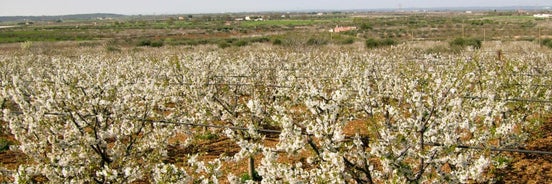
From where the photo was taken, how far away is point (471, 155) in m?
6.82

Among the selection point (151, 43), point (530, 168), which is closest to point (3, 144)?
point (530, 168)

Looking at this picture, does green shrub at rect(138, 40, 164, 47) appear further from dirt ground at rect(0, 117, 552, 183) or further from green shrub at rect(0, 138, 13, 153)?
green shrub at rect(0, 138, 13, 153)

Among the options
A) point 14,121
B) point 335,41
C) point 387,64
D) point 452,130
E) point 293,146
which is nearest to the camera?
point 293,146

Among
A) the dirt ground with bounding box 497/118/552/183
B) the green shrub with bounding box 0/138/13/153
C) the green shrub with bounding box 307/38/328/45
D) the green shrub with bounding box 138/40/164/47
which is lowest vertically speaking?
the dirt ground with bounding box 497/118/552/183

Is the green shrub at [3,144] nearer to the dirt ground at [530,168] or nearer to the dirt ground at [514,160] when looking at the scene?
the dirt ground at [514,160]

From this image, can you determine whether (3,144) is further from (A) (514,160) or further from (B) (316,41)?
(B) (316,41)

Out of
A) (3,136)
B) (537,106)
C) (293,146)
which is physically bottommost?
(3,136)

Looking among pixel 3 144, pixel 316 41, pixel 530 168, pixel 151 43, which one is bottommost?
pixel 530 168

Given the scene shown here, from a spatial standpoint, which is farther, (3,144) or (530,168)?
(3,144)

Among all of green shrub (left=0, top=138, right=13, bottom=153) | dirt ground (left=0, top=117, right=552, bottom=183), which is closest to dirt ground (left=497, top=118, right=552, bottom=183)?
dirt ground (left=0, top=117, right=552, bottom=183)

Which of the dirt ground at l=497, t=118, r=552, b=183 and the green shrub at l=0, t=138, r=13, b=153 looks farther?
the green shrub at l=0, t=138, r=13, b=153

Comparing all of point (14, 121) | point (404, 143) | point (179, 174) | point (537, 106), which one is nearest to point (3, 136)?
point (14, 121)

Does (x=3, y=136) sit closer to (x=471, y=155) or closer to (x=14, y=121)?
(x=14, y=121)

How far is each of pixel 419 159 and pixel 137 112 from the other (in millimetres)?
5322
